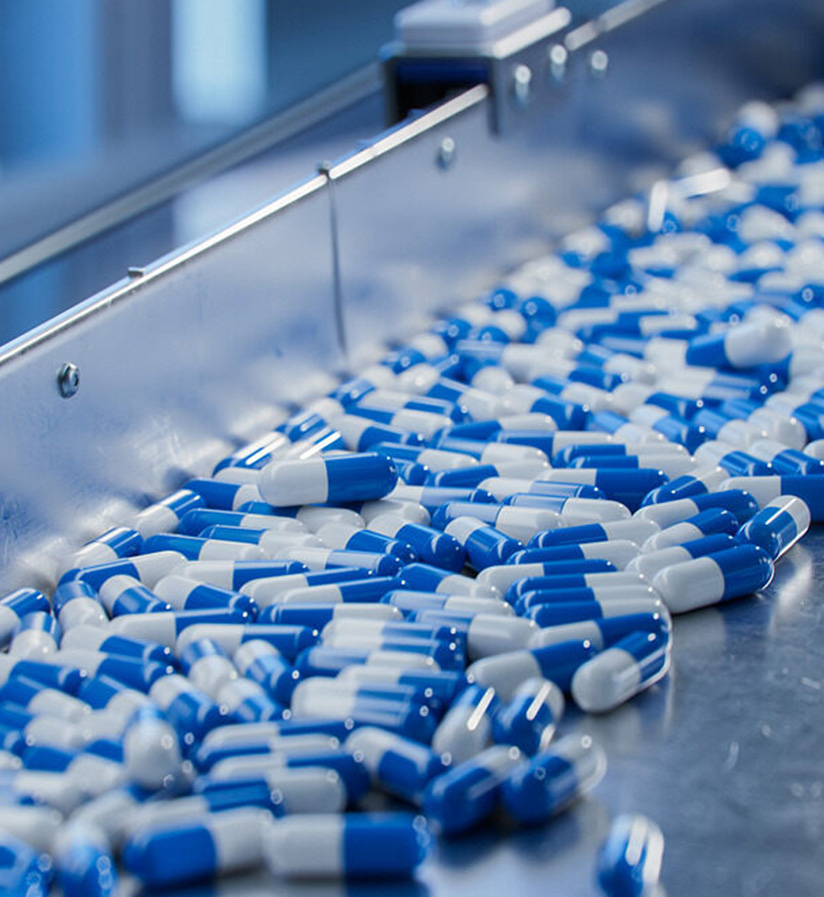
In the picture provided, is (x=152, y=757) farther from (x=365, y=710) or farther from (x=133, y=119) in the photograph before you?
(x=133, y=119)

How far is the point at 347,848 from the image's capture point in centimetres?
179

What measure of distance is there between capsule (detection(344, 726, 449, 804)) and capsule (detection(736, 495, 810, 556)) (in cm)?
83

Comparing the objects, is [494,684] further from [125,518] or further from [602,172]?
[602,172]

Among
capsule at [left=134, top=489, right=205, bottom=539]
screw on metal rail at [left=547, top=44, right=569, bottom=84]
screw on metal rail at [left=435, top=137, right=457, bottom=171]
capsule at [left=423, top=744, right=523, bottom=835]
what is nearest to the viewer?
capsule at [left=423, top=744, right=523, bottom=835]

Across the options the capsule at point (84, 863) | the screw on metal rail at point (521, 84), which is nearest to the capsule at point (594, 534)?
the capsule at point (84, 863)

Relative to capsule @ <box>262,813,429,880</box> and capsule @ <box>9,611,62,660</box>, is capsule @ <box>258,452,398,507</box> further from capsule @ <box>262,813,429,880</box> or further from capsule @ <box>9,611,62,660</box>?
capsule @ <box>262,813,429,880</box>

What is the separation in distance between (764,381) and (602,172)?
4.51 ft

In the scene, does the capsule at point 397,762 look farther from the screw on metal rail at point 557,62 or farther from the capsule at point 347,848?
the screw on metal rail at point 557,62

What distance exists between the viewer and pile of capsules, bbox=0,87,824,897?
A: 1.88m

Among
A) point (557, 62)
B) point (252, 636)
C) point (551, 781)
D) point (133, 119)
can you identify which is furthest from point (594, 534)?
point (133, 119)

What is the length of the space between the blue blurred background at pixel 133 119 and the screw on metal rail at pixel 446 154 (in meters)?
0.87

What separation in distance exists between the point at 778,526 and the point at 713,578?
0.24m

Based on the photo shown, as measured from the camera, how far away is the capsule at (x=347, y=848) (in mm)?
1794

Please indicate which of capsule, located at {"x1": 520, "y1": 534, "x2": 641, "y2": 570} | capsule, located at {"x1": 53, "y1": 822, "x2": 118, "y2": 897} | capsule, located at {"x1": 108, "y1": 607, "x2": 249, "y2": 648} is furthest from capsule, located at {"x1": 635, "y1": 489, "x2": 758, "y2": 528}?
capsule, located at {"x1": 53, "y1": 822, "x2": 118, "y2": 897}
